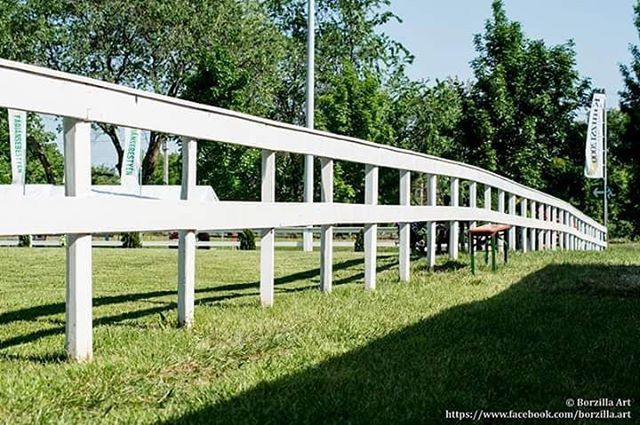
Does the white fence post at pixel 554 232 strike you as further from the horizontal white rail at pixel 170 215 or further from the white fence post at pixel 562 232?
the horizontal white rail at pixel 170 215

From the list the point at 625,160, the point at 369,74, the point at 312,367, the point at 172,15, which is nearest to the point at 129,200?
the point at 312,367

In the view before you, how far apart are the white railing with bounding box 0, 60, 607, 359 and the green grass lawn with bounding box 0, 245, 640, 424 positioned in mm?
401

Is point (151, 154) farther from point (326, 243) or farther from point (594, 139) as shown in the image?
point (326, 243)

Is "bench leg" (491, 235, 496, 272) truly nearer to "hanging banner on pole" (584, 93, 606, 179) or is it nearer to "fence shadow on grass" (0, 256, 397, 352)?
"fence shadow on grass" (0, 256, 397, 352)

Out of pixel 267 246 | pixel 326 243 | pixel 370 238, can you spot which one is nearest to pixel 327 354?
pixel 267 246

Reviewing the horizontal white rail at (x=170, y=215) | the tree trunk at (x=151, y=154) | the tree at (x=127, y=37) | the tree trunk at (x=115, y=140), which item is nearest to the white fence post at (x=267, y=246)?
the horizontal white rail at (x=170, y=215)

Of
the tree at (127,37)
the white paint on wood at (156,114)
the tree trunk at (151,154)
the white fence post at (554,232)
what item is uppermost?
the tree at (127,37)

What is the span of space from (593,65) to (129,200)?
109 ft

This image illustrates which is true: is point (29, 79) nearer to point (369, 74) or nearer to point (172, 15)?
point (172, 15)

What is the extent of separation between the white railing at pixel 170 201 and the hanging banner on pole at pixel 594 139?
68.6 feet

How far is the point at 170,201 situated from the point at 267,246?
5.05ft

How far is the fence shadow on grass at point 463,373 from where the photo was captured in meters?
3.46

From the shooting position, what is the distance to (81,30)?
36.2 metres

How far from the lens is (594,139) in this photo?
96.2 feet
